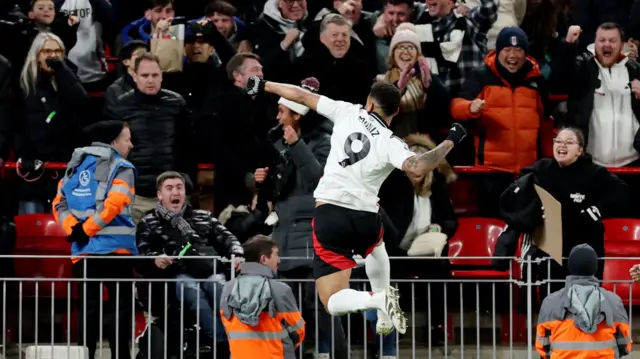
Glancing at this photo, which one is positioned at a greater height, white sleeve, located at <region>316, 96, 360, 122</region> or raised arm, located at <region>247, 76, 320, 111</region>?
raised arm, located at <region>247, 76, 320, 111</region>

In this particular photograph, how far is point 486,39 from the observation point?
15.0 meters

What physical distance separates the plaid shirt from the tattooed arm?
413cm

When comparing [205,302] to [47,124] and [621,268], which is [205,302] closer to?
[47,124]

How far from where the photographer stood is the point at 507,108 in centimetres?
1402

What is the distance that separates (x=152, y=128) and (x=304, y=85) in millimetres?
1730

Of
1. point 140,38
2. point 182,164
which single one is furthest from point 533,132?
point 140,38

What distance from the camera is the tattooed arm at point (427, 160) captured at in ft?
33.6

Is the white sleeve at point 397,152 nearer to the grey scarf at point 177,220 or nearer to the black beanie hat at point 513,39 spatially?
the grey scarf at point 177,220

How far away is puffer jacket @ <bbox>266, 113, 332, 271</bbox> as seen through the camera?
1239 cm

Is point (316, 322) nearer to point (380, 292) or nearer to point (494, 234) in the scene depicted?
point (380, 292)

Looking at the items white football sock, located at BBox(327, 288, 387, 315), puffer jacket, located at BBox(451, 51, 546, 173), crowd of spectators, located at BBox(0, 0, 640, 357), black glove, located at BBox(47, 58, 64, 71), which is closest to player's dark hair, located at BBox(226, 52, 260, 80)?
crowd of spectators, located at BBox(0, 0, 640, 357)

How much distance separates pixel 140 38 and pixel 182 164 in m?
2.01

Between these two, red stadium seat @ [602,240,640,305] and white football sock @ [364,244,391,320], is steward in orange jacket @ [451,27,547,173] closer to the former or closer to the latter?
red stadium seat @ [602,240,640,305]

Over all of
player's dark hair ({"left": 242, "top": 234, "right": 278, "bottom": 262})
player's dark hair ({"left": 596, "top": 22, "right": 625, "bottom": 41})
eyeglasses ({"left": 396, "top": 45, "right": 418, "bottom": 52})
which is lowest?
player's dark hair ({"left": 242, "top": 234, "right": 278, "bottom": 262})
